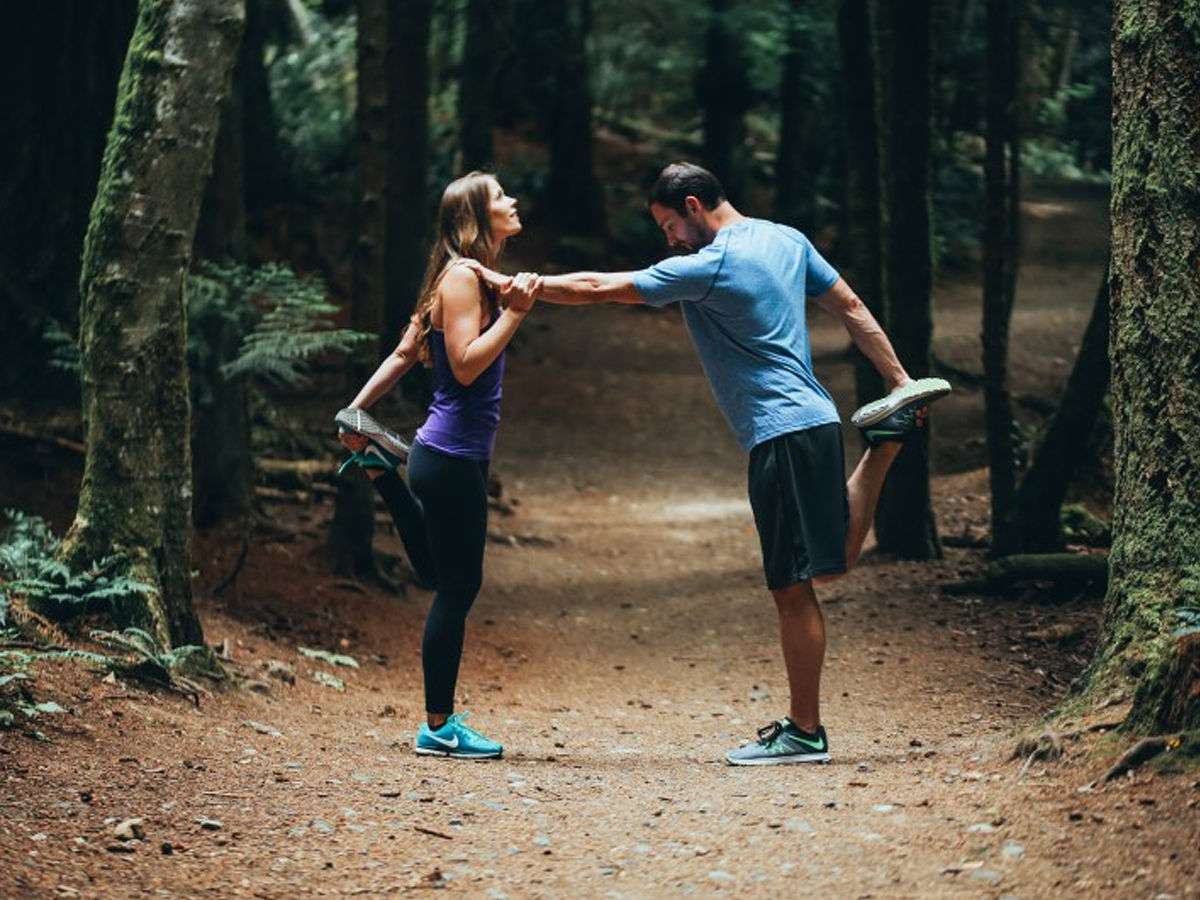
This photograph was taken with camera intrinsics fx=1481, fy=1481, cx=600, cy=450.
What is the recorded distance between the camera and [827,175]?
3080cm

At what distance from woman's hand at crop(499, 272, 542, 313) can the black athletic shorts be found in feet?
3.84

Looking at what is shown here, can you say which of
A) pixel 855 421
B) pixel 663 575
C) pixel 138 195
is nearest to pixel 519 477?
pixel 663 575

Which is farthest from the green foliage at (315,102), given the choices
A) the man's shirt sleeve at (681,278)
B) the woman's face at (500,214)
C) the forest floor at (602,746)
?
the man's shirt sleeve at (681,278)

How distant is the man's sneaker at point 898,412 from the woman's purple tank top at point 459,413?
160 cm

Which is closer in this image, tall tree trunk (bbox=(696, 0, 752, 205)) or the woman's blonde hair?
the woman's blonde hair

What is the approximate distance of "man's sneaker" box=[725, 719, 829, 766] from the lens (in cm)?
648

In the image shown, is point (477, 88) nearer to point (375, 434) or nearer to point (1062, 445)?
point (1062, 445)

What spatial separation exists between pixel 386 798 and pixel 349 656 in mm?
4436

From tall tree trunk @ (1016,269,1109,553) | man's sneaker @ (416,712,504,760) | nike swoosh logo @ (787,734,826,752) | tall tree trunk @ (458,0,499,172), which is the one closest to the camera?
nike swoosh logo @ (787,734,826,752)

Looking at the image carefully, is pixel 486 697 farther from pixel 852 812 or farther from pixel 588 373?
pixel 588 373

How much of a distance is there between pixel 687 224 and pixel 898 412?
1.23m

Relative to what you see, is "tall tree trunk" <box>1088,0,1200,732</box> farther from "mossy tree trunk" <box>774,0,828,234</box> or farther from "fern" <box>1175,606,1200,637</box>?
"mossy tree trunk" <box>774,0,828,234</box>

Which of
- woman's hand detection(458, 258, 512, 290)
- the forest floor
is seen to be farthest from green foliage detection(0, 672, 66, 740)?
woman's hand detection(458, 258, 512, 290)

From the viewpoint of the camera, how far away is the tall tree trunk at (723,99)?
1161 inches
